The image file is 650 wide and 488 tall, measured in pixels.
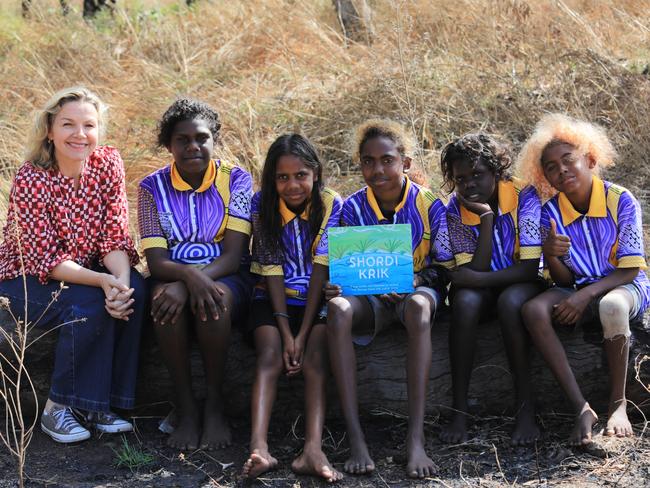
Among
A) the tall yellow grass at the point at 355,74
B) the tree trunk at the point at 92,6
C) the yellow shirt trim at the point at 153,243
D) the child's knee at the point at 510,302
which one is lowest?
the child's knee at the point at 510,302

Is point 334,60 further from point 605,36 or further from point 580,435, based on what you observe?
point 580,435

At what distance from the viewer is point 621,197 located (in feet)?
12.1

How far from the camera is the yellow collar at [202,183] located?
3.93 m

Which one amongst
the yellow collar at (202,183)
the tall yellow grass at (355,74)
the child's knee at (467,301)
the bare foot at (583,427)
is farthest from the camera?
the tall yellow grass at (355,74)

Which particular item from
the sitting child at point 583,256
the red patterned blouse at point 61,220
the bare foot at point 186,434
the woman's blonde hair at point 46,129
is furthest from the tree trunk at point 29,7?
the sitting child at point 583,256

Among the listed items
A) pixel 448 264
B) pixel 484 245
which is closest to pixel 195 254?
pixel 448 264

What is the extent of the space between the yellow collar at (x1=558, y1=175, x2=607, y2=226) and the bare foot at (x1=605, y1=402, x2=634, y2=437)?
2.63ft

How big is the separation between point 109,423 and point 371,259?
1.33 metres

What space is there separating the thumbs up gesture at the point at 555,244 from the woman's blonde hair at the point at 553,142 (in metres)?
0.26

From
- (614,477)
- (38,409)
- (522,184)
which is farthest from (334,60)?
(614,477)

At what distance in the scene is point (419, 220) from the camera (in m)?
3.83

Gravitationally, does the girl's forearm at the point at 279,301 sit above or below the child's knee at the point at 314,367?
above

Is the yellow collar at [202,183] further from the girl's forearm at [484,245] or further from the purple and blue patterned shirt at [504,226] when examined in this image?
the girl's forearm at [484,245]

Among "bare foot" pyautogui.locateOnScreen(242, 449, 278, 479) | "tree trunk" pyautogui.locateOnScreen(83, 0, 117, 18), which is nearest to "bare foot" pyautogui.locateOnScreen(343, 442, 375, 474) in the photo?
"bare foot" pyautogui.locateOnScreen(242, 449, 278, 479)
